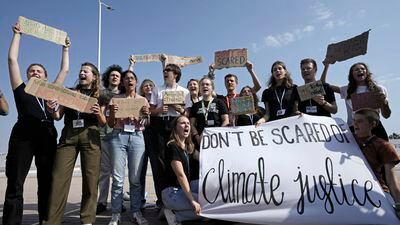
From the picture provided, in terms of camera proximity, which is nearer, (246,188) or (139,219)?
(246,188)

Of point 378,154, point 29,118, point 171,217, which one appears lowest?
point 171,217

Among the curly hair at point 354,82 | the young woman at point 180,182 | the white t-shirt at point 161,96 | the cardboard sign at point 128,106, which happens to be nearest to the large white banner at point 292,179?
the young woman at point 180,182

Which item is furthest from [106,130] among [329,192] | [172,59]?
[329,192]

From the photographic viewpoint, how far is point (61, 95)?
356 centimetres

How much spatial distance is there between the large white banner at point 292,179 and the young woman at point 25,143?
1.86m

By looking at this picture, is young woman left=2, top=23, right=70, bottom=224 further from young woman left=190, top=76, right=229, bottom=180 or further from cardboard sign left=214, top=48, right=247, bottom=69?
cardboard sign left=214, top=48, right=247, bottom=69

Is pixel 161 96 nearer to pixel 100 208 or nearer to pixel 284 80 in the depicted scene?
pixel 284 80

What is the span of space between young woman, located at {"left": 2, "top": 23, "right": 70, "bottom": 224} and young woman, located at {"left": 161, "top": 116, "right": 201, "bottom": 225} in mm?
1420

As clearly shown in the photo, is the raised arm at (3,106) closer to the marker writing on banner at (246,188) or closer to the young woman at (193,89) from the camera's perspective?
the marker writing on banner at (246,188)

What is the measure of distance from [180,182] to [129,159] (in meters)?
0.89

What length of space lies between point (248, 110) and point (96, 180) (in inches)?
86.4

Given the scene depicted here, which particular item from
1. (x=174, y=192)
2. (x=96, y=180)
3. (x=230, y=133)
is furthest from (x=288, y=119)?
(x=96, y=180)

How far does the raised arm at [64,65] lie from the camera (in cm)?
395

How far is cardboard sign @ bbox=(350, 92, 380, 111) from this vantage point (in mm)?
3965
